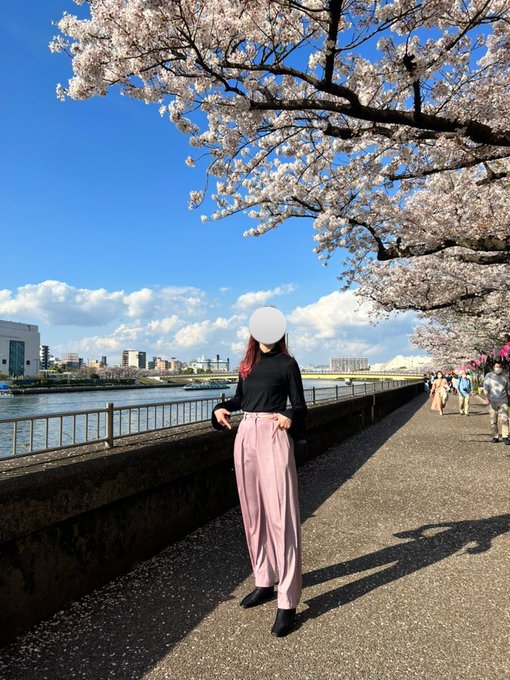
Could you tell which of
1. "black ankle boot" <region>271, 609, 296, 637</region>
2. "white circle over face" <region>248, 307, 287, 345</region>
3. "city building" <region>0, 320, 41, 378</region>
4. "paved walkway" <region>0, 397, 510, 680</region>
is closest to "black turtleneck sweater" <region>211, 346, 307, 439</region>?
"white circle over face" <region>248, 307, 287, 345</region>

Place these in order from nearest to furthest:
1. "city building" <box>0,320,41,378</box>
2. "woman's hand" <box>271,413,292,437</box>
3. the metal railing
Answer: "woman's hand" <box>271,413,292,437</box>, the metal railing, "city building" <box>0,320,41,378</box>

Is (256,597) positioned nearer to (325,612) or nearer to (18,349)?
(325,612)

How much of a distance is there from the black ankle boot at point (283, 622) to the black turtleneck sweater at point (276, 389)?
3.52 feet

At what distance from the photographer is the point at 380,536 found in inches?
177

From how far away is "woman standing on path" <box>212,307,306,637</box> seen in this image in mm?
2920

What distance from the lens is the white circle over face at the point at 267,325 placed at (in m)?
3.09

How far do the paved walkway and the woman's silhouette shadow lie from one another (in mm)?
16

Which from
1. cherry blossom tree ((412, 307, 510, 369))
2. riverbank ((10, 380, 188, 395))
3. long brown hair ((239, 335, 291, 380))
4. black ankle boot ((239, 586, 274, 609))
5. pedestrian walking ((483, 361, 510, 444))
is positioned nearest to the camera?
black ankle boot ((239, 586, 274, 609))

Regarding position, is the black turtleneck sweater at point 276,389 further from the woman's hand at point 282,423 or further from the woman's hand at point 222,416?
the woman's hand at point 222,416

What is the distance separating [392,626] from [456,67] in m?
7.27

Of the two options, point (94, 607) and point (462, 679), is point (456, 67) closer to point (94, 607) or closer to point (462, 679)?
point (462, 679)

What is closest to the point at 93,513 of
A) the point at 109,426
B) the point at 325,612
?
the point at 109,426

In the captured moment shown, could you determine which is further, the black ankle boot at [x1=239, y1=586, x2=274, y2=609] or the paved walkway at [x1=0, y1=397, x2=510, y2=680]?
the black ankle boot at [x1=239, y1=586, x2=274, y2=609]

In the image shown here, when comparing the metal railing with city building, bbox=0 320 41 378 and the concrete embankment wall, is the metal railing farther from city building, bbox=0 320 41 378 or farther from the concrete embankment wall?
city building, bbox=0 320 41 378
